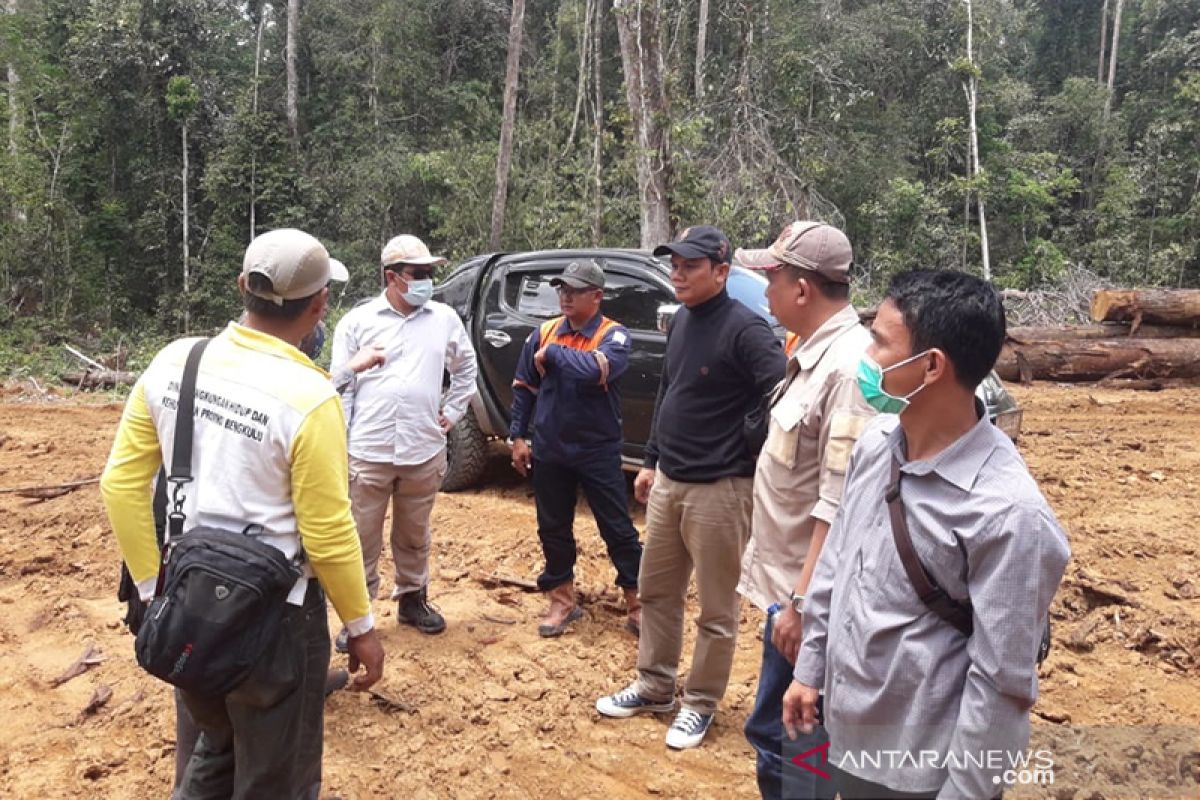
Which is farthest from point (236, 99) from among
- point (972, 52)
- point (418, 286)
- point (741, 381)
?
point (741, 381)

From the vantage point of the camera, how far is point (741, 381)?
314 cm

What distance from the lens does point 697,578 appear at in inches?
130

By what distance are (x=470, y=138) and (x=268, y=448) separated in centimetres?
2148

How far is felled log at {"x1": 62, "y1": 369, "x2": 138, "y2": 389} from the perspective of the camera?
12.9 meters

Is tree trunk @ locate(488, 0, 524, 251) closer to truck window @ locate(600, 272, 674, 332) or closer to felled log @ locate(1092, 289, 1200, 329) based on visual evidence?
felled log @ locate(1092, 289, 1200, 329)

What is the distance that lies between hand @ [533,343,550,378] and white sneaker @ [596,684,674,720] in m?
1.53

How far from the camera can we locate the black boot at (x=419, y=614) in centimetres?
437

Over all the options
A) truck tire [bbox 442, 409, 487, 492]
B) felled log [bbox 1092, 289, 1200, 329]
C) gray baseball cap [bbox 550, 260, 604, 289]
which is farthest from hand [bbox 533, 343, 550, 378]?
felled log [bbox 1092, 289, 1200, 329]

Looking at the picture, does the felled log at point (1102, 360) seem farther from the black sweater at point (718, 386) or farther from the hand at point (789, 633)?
the hand at point (789, 633)

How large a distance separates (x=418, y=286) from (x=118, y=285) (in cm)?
2046

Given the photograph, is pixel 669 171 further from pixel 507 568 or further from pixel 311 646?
pixel 311 646

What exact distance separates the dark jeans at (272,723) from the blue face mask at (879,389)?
1.42m

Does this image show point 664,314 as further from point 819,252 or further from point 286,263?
point 286,263

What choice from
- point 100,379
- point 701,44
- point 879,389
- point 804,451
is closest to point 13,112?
point 100,379
